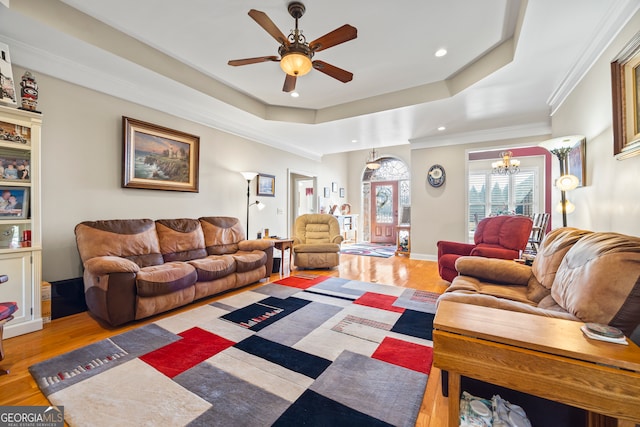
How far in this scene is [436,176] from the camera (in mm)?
5805

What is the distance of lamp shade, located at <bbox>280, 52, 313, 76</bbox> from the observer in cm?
219

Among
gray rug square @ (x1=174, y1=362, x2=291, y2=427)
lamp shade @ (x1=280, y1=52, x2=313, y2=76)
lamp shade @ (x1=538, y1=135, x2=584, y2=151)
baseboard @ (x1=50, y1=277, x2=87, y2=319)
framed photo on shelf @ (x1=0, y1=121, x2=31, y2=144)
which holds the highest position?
lamp shade @ (x1=280, y1=52, x2=313, y2=76)

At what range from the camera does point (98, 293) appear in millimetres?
2426

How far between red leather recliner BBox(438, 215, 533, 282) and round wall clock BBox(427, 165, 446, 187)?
1.88 metres

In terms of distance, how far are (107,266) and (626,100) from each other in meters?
4.42

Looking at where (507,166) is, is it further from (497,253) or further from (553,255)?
(553,255)

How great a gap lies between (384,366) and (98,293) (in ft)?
8.51

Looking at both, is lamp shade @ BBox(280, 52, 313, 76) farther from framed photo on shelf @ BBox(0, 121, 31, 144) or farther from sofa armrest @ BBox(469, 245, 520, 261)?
sofa armrest @ BBox(469, 245, 520, 261)

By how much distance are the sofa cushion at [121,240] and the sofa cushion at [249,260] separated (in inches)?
35.9

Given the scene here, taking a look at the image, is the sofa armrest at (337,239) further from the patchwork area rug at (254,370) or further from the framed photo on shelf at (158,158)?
the framed photo on shelf at (158,158)

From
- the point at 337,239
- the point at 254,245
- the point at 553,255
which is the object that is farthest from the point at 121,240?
the point at 553,255

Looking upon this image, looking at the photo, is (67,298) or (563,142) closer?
(67,298)

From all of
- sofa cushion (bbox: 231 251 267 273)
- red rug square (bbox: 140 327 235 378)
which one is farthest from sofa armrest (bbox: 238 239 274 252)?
red rug square (bbox: 140 327 235 378)

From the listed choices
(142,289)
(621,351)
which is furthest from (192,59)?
(621,351)
